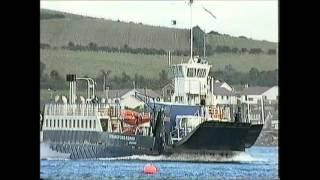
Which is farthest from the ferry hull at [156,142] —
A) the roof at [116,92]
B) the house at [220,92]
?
the roof at [116,92]

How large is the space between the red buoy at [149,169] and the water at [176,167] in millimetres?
16

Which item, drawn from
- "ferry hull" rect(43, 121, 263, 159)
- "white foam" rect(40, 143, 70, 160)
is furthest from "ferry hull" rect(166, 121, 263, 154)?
"white foam" rect(40, 143, 70, 160)

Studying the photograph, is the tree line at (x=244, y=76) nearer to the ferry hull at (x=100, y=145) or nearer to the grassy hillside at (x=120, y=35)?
the grassy hillside at (x=120, y=35)

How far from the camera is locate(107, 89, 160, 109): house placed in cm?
198

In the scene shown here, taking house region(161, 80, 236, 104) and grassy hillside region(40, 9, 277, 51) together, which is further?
house region(161, 80, 236, 104)

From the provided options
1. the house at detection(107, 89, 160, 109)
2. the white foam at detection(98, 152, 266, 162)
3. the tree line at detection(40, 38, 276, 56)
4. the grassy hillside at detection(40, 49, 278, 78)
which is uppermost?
the tree line at detection(40, 38, 276, 56)

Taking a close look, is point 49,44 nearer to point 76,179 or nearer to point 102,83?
point 102,83

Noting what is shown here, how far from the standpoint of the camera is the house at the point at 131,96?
1980mm

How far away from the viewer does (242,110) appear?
216cm

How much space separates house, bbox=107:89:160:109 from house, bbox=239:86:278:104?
338mm

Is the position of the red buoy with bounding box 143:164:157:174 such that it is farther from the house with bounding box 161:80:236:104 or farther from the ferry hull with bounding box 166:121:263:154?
the house with bounding box 161:80:236:104
